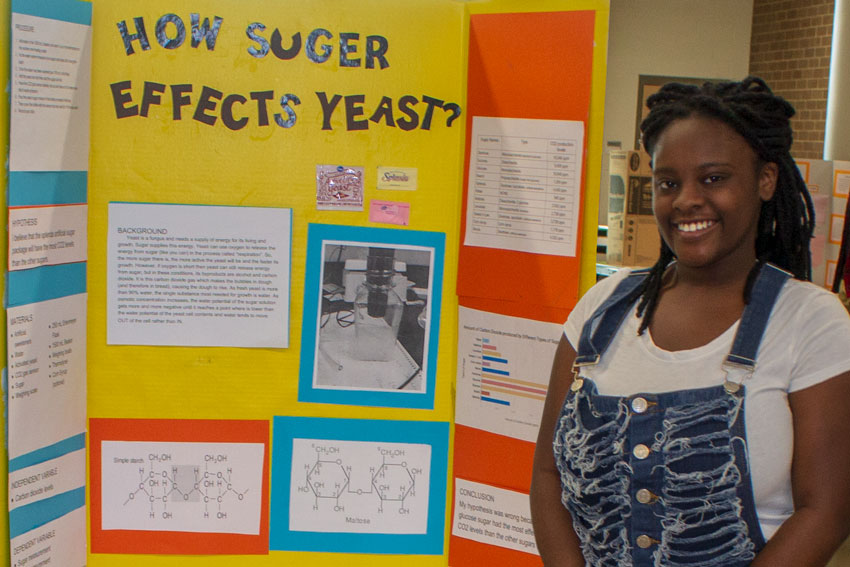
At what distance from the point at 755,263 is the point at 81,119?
4.59ft

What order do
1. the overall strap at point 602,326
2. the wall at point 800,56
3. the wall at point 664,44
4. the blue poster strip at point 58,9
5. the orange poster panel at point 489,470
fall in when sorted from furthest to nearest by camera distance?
the wall at point 800,56
the wall at point 664,44
the orange poster panel at point 489,470
the blue poster strip at point 58,9
the overall strap at point 602,326

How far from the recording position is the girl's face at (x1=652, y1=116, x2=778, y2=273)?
1.18m

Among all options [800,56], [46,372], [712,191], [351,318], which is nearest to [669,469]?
[712,191]

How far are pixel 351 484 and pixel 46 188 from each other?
0.93m

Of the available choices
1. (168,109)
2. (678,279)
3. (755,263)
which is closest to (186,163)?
(168,109)

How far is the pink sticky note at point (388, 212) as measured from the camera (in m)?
1.86

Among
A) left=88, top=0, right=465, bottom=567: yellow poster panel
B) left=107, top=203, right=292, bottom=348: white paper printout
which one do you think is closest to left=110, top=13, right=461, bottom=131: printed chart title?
left=88, top=0, right=465, bottom=567: yellow poster panel

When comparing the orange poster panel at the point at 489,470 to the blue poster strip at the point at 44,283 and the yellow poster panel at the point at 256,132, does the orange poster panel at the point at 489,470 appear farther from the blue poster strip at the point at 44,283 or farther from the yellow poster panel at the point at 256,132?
the blue poster strip at the point at 44,283

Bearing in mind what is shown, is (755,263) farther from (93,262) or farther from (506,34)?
(93,262)

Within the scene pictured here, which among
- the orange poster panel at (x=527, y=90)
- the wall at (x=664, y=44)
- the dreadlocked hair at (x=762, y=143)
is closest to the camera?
the dreadlocked hair at (x=762, y=143)

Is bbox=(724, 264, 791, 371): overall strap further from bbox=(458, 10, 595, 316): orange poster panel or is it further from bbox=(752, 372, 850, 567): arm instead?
bbox=(458, 10, 595, 316): orange poster panel

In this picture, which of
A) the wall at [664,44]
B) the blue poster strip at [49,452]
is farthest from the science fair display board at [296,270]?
the wall at [664,44]

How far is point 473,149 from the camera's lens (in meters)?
1.84

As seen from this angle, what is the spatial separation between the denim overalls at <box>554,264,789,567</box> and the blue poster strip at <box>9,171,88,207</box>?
117 cm
